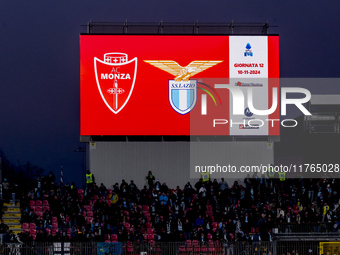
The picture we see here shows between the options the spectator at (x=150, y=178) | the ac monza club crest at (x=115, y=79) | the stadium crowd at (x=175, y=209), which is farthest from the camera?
the spectator at (x=150, y=178)

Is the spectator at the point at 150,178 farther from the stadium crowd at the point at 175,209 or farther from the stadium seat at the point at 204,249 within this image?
the stadium seat at the point at 204,249

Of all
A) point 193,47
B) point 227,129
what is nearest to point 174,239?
point 227,129

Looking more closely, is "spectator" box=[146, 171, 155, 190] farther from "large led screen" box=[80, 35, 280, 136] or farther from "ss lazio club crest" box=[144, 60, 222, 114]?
"ss lazio club crest" box=[144, 60, 222, 114]

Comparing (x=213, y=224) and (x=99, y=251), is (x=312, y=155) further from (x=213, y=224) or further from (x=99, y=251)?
(x=99, y=251)

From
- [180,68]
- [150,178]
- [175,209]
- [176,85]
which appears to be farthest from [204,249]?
[180,68]

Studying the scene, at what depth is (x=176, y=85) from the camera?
41250 mm

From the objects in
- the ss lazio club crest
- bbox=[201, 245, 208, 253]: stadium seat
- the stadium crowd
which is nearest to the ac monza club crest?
the ss lazio club crest

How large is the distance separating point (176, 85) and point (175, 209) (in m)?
6.82

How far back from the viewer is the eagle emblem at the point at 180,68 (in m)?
41.2

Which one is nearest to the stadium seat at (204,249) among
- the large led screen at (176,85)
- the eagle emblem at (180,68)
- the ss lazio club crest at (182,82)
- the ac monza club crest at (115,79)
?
the large led screen at (176,85)

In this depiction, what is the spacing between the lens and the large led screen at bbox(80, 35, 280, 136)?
134 ft

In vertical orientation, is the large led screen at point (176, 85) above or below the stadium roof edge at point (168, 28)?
below

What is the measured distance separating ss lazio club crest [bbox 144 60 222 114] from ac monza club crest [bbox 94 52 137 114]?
46.7 inches

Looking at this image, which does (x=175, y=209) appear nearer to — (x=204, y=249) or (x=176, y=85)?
(x=176, y=85)
